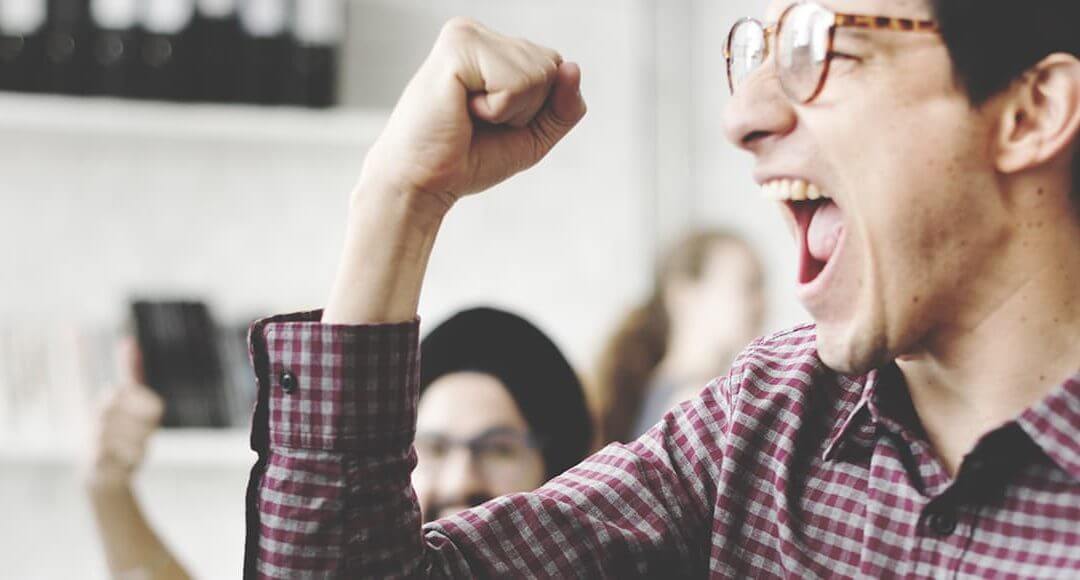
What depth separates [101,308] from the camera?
278 centimetres

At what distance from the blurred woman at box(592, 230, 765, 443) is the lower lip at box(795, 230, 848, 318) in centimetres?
184

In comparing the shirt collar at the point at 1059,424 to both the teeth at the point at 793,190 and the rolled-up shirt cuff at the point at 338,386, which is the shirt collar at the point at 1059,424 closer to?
the teeth at the point at 793,190

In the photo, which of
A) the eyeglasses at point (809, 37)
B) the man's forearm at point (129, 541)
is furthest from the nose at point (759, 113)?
the man's forearm at point (129, 541)

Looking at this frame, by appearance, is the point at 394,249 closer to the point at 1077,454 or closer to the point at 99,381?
the point at 1077,454

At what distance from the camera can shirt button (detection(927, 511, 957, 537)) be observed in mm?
833

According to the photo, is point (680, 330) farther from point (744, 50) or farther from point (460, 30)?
point (460, 30)

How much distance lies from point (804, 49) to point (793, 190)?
96 mm

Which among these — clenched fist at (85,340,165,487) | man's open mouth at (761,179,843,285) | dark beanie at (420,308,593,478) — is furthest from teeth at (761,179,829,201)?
clenched fist at (85,340,165,487)

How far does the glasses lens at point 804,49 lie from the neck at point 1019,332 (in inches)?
6.8

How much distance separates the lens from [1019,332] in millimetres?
860

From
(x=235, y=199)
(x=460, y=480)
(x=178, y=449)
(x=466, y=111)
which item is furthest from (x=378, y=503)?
(x=235, y=199)

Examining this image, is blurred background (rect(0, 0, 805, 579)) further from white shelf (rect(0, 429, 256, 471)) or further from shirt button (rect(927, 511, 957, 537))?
shirt button (rect(927, 511, 957, 537))

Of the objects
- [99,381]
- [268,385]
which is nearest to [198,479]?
[99,381]

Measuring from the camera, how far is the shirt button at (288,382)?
0.86m
